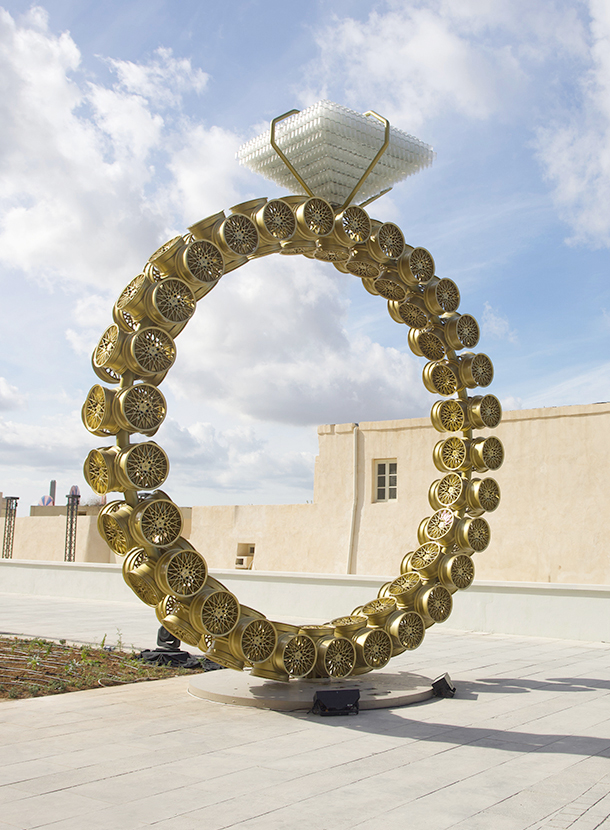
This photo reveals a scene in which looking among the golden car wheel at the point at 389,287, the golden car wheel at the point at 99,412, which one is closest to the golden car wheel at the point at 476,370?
the golden car wheel at the point at 389,287

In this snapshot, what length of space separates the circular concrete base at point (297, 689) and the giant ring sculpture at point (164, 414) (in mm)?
148

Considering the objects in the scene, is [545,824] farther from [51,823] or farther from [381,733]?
[51,823]

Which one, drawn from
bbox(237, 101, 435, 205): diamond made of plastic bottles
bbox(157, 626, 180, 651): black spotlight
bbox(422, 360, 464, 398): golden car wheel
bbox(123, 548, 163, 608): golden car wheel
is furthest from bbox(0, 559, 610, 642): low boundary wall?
bbox(123, 548, 163, 608): golden car wheel

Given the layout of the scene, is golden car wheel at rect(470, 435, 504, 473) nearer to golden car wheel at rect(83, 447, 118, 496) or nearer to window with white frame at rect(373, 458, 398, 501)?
golden car wheel at rect(83, 447, 118, 496)

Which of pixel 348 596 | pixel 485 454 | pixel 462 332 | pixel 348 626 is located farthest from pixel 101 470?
pixel 348 596

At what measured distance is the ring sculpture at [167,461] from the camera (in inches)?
218

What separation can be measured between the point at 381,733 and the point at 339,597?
22.3 feet

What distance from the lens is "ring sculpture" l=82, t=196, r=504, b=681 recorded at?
5.53m

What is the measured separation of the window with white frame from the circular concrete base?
32.3 feet

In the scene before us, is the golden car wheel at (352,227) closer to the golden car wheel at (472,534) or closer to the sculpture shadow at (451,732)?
the golden car wheel at (472,534)

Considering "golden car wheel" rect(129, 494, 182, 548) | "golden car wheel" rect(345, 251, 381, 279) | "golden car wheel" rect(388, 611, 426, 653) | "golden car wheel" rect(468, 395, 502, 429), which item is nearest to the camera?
"golden car wheel" rect(129, 494, 182, 548)

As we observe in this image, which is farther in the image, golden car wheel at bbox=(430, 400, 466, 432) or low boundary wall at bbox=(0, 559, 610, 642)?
low boundary wall at bbox=(0, 559, 610, 642)

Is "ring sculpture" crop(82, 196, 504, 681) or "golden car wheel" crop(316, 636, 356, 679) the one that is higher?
"ring sculpture" crop(82, 196, 504, 681)

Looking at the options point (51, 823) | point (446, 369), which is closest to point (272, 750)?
point (51, 823)
